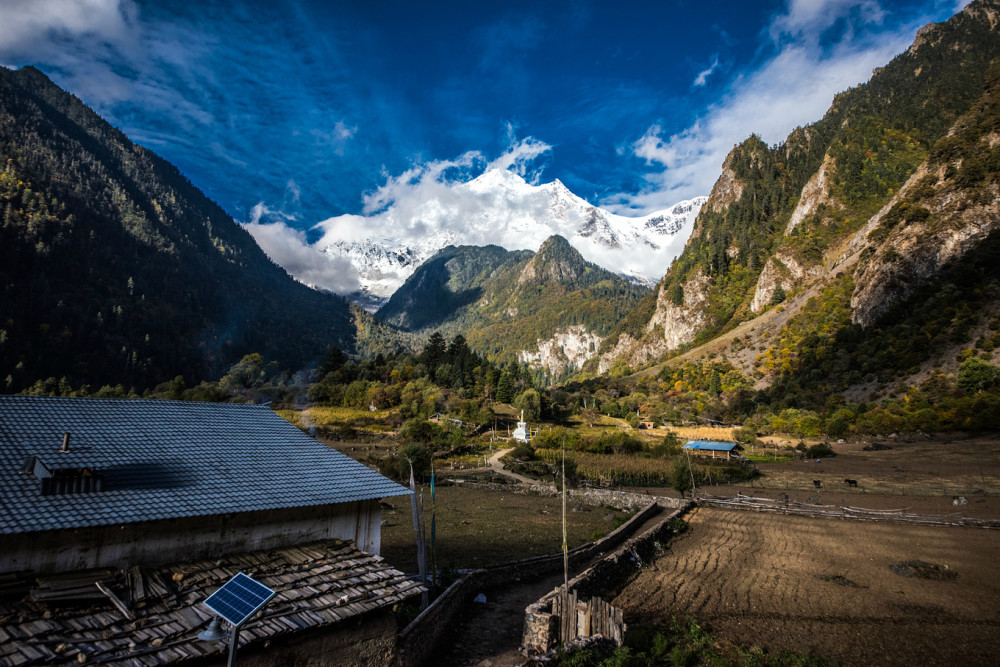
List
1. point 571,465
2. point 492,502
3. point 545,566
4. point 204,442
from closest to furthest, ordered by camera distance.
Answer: point 204,442
point 545,566
point 492,502
point 571,465

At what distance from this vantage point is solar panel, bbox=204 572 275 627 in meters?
6.02

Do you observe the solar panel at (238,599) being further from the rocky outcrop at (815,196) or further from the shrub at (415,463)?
the rocky outcrop at (815,196)

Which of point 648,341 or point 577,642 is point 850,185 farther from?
point 577,642

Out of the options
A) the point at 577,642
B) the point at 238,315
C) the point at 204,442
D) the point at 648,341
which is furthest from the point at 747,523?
the point at 238,315

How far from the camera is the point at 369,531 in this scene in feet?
44.1

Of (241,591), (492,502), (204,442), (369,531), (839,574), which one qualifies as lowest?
(492,502)

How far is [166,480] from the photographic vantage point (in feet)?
33.2

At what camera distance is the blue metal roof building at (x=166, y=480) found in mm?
8445

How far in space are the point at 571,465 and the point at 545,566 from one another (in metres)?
33.8

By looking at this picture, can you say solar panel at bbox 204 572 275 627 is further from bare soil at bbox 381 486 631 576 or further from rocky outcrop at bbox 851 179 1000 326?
rocky outcrop at bbox 851 179 1000 326

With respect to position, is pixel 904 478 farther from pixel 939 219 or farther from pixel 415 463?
pixel 939 219

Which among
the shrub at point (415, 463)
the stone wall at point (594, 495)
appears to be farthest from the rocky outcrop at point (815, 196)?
the shrub at point (415, 463)

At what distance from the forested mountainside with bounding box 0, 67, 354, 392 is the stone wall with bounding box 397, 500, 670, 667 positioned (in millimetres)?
116583

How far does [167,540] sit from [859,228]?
14785 centimetres
